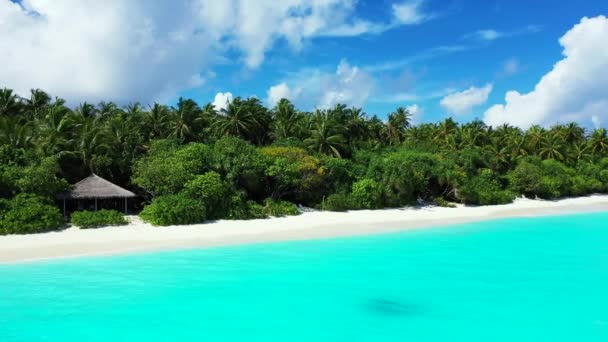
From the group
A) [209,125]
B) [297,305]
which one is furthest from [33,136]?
[297,305]

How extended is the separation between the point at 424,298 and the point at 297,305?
371cm

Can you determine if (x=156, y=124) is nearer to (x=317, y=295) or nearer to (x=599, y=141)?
(x=317, y=295)

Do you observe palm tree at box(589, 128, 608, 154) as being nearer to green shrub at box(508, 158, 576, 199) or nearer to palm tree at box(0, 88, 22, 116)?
green shrub at box(508, 158, 576, 199)

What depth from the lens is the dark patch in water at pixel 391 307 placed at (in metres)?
12.4

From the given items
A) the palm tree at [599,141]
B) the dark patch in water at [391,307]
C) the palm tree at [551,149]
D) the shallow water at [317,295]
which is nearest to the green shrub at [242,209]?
the shallow water at [317,295]

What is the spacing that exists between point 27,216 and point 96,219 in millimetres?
3124

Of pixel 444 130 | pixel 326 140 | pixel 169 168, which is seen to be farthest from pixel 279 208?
pixel 444 130

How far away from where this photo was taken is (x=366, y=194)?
34.6 metres

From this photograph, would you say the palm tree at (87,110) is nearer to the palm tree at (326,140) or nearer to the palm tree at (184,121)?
the palm tree at (184,121)

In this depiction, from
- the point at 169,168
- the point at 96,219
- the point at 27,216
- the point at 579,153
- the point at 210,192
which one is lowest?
the point at 96,219

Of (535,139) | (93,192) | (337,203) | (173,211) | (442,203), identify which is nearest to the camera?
(173,211)

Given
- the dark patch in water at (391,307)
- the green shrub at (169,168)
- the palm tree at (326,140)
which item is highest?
the palm tree at (326,140)

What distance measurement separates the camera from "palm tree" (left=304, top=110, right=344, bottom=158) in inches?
1602

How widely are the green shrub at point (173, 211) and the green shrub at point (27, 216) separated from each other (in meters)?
4.52
